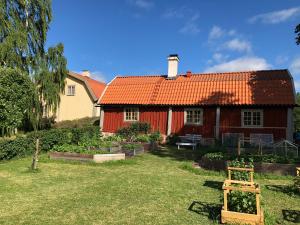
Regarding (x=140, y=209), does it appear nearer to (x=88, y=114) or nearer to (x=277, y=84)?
(x=277, y=84)

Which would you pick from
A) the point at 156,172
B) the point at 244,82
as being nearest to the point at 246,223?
the point at 156,172

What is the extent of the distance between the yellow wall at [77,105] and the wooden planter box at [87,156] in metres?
16.7

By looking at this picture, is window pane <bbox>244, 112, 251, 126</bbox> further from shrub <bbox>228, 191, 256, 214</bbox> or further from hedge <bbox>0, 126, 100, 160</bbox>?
shrub <bbox>228, 191, 256, 214</bbox>

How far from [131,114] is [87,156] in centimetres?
1063

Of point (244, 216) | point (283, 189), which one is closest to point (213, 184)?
point (283, 189)

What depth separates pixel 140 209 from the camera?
22.1ft

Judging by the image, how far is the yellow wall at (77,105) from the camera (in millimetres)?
29922

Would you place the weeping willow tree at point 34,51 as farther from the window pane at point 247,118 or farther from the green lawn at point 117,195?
the window pane at point 247,118

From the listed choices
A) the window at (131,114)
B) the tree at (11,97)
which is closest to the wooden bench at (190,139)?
the window at (131,114)

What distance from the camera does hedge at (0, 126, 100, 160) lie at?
12727 millimetres

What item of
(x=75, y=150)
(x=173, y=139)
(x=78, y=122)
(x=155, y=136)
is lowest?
(x=75, y=150)

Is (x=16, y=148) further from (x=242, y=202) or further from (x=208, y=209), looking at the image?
(x=242, y=202)

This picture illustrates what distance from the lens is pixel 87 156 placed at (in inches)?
505

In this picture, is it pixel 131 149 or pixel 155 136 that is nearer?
pixel 131 149
